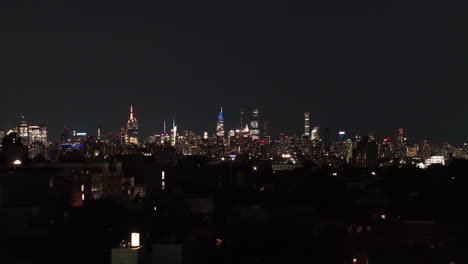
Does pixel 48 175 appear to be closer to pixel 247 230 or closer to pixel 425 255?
pixel 247 230

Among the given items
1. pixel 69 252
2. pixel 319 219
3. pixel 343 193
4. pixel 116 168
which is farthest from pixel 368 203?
pixel 116 168

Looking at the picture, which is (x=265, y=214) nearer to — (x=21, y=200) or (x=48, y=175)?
(x=21, y=200)

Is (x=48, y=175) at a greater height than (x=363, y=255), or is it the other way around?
(x=48, y=175)

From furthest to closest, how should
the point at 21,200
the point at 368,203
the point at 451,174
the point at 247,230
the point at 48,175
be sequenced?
the point at 451,174, the point at 48,175, the point at 368,203, the point at 21,200, the point at 247,230

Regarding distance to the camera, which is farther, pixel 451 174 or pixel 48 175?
pixel 451 174


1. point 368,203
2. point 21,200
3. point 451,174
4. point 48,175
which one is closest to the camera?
point 21,200

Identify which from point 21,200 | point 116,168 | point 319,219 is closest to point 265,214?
point 319,219

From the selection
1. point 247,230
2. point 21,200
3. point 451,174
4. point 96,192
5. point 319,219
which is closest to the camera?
point 247,230

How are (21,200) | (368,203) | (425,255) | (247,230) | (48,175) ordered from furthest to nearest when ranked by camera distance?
(48,175), (368,203), (21,200), (247,230), (425,255)

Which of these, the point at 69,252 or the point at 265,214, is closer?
the point at 69,252
